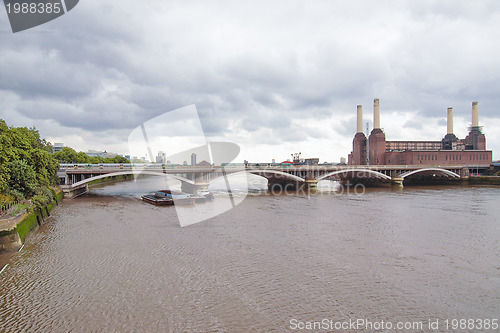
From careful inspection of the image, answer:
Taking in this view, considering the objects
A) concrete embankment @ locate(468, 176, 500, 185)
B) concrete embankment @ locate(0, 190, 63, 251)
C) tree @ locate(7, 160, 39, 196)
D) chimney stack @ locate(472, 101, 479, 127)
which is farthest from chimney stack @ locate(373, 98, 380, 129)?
concrete embankment @ locate(0, 190, 63, 251)

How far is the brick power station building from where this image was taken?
8656 centimetres

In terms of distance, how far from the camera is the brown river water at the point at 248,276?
35.1 ft

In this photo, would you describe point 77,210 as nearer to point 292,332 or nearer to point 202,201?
point 202,201

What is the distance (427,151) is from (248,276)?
294 feet

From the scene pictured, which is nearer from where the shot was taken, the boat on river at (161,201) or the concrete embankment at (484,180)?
the boat on river at (161,201)

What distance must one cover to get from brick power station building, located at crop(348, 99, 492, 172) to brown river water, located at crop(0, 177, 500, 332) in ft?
225

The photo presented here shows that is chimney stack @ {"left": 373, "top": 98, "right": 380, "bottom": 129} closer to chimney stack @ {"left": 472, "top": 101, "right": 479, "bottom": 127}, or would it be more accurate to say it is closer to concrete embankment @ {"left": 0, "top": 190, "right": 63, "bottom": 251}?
chimney stack @ {"left": 472, "top": 101, "right": 479, "bottom": 127}

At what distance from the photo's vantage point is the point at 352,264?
621 inches

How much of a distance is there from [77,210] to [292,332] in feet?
102

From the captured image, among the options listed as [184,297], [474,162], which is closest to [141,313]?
[184,297]

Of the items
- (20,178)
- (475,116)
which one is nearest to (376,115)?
(475,116)

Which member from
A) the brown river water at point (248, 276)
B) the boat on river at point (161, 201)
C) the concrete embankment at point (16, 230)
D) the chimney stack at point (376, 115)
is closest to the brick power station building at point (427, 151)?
the chimney stack at point (376, 115)

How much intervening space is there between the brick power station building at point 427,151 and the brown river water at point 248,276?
6863 cm

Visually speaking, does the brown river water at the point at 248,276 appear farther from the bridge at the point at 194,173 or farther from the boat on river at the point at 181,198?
the bridge at the point at 194,173
